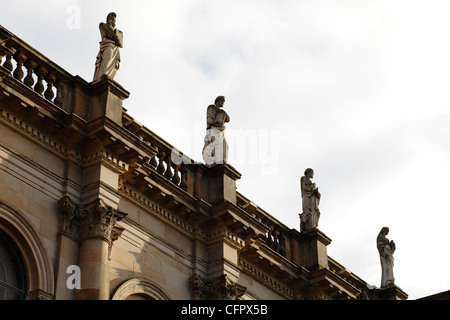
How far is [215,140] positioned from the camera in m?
30.2

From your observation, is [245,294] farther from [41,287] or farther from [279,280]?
[41,287]

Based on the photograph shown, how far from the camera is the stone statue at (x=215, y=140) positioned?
30.2m

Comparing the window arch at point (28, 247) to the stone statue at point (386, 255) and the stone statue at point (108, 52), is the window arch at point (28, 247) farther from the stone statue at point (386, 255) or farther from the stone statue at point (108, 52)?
the stone statue at point (386, 255)

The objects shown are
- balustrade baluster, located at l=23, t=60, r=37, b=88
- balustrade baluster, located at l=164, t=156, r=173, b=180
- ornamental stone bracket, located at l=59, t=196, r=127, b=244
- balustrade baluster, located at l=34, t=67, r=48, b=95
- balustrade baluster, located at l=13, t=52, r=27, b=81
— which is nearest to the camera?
ornamental stone bracket, located at l=59, t=196, r=127, b=244

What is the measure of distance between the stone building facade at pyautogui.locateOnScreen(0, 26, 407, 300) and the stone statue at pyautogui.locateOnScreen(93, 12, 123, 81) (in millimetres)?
638

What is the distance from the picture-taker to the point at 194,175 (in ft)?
96.9

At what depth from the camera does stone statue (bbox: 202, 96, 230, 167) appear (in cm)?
3015

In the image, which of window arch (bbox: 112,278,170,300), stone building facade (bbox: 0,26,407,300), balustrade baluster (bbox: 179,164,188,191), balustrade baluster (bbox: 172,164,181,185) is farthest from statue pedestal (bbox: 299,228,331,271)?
window arch (bbox: 112,278,170,300)

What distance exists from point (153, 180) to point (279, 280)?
237 inches

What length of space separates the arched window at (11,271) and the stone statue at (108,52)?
5316 mm

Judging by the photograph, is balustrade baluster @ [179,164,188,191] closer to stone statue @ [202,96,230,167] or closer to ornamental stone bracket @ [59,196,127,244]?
stone statue @ [202,96,230,167]

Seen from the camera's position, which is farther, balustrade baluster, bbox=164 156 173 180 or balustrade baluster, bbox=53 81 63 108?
balustrade baluster, bbox=164 156 173 180

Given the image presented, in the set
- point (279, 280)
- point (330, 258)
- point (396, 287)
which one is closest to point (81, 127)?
point (279, 280)

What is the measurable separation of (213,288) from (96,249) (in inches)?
179
